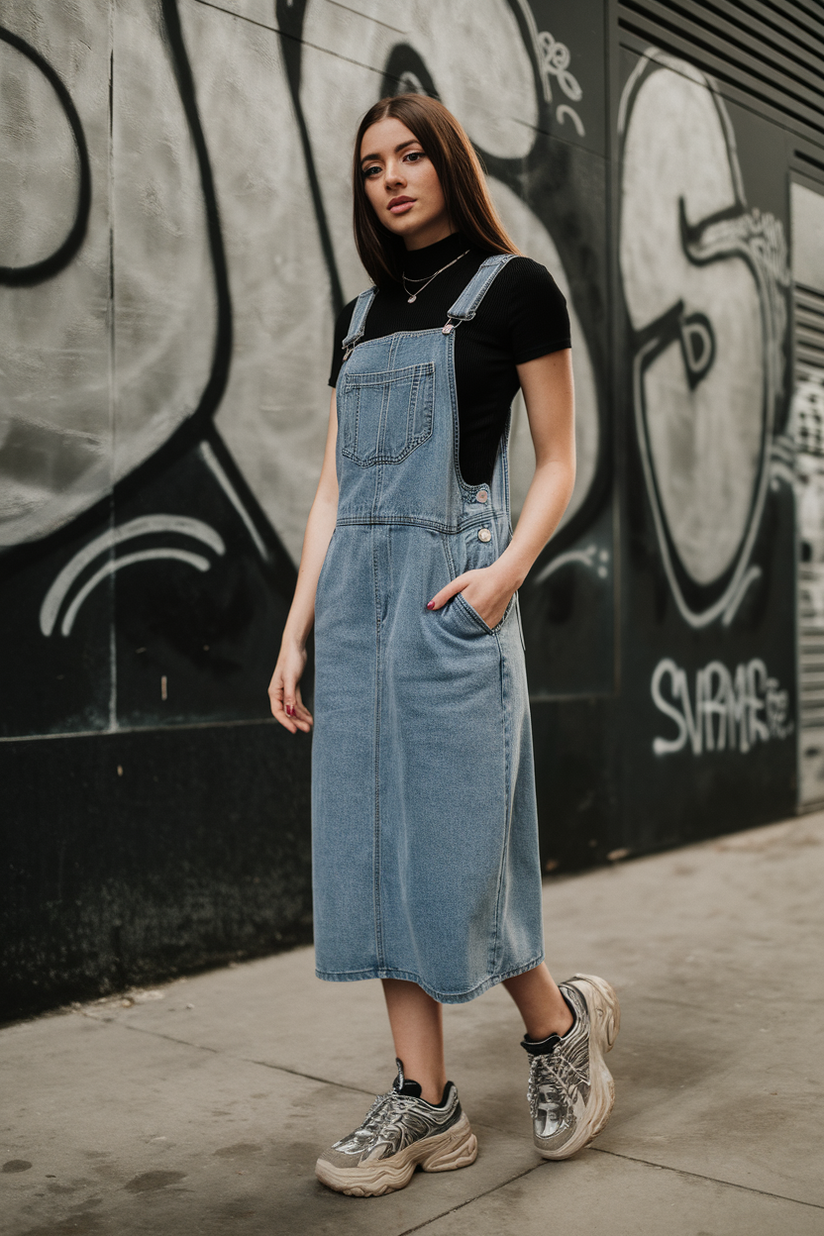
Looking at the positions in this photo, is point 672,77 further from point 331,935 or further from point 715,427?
point 331,935

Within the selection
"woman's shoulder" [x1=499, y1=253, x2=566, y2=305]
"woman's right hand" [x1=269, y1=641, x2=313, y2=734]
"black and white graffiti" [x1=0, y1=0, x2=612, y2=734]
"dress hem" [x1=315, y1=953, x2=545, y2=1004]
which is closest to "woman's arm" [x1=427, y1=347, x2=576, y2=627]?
"woman's shoulder" [x1=499, y1=253, x2=566, y2=305]

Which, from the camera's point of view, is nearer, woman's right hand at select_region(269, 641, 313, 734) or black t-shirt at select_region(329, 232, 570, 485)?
black t-shirt at select_region(329, 232, 570, 485)

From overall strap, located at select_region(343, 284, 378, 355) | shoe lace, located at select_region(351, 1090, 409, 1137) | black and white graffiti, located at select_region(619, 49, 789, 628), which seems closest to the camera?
shoe lace, located at select_region(351, 1090, 409, 1137)

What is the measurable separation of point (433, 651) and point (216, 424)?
182 cm

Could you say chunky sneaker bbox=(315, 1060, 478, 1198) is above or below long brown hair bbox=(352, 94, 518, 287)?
below

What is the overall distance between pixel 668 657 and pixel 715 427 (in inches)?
49.3

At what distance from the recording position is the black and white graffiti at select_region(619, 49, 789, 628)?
18.5ft

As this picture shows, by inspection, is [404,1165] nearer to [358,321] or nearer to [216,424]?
[358,321]

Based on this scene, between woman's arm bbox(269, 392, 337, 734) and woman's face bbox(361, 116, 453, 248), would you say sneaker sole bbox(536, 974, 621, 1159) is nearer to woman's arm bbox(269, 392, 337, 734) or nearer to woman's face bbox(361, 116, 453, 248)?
woman's arm bbox(269, 392, 337, 734)

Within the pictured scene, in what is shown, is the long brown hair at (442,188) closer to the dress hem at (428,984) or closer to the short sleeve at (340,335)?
the short sleeve at (340,335)

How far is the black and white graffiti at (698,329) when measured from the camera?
18.5 feet

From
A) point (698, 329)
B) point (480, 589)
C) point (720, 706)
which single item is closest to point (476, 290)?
point (480, 589)

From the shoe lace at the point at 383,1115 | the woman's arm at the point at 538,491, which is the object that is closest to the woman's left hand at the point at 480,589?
the woman's arm at the point at 538,491

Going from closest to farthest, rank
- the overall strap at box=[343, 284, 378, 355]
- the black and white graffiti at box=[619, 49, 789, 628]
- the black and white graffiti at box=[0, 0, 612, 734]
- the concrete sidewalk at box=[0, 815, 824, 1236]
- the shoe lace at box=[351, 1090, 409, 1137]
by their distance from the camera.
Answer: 1. the concrete sidewalk at box=[0, 815, 824, 1236]
2. the shoe lace at box=[351, 1090, 409, 1137]
3. the overall strap at box=[343, 284, 378, 355]
4. the black and white graffiti at box=[0, 0, 612, 734]
5. the black and white graffiti at box=[619, 49, 789, 628]
